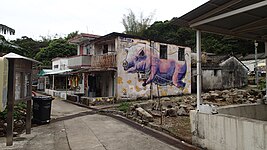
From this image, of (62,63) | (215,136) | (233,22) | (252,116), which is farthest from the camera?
(62,63)

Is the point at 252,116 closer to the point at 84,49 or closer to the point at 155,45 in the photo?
the point at 155,45

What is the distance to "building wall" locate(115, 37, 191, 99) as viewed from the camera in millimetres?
17562

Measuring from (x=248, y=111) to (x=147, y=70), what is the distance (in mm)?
12017

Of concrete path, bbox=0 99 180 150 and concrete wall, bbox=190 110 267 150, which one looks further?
concrete path, bbox=0 99 180 150

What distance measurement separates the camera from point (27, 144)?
6.59 m

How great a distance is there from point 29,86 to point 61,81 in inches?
850

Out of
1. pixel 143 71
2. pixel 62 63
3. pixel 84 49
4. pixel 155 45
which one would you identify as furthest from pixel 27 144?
pixel 62 63

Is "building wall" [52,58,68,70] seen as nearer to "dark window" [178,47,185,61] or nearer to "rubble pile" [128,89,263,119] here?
"dark window" [178,47,185,61]

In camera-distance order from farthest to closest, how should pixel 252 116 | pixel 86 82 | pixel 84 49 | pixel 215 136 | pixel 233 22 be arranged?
pixel 84 49, pixel 86 82, pixel 252 116, pixel 233 22, pixel 215 136

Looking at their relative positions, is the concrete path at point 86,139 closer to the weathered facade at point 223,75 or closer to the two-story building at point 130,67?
the two-story building at point 130,67

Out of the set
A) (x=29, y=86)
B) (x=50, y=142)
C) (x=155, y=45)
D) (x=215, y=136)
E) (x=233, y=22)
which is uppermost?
(x=155, y=45)

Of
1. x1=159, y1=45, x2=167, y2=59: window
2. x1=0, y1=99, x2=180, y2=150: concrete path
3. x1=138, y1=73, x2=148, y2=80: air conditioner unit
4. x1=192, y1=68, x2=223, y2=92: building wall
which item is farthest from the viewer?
x1=192, y1=68, x2=223, y2=92: building wall

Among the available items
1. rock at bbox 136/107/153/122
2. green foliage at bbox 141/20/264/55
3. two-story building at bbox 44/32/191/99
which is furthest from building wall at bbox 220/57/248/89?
rock at bbox 136/107/153/122

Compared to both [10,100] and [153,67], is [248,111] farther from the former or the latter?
[153,67]
